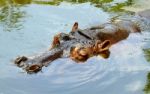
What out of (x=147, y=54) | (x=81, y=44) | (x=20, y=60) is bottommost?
(x=147, y=54)

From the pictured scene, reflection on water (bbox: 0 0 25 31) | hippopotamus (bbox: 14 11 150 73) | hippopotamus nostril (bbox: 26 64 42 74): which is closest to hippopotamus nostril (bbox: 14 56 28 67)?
hippopotamus (bbox: 14 11 150 73)

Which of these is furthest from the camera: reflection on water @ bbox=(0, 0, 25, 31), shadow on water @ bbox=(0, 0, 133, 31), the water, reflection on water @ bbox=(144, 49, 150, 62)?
shadow on water @ bbox=(0, 0, 133, 31)

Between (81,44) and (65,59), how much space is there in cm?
50

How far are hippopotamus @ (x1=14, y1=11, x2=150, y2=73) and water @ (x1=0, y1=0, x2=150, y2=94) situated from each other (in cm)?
12

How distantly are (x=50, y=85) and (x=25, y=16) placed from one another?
3545mm

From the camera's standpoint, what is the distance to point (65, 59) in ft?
22.6

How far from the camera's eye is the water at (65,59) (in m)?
6.31

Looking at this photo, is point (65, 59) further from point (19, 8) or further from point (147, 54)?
point (19, 8)

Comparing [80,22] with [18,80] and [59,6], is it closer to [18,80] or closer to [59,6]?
[59,6]

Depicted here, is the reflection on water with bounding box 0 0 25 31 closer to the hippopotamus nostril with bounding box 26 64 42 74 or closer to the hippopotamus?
the hippopotamus

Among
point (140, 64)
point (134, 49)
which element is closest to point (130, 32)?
point (134, 49)

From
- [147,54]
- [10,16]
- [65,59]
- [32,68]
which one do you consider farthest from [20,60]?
[10,16]

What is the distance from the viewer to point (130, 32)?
8.59 m

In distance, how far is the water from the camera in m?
6.31
